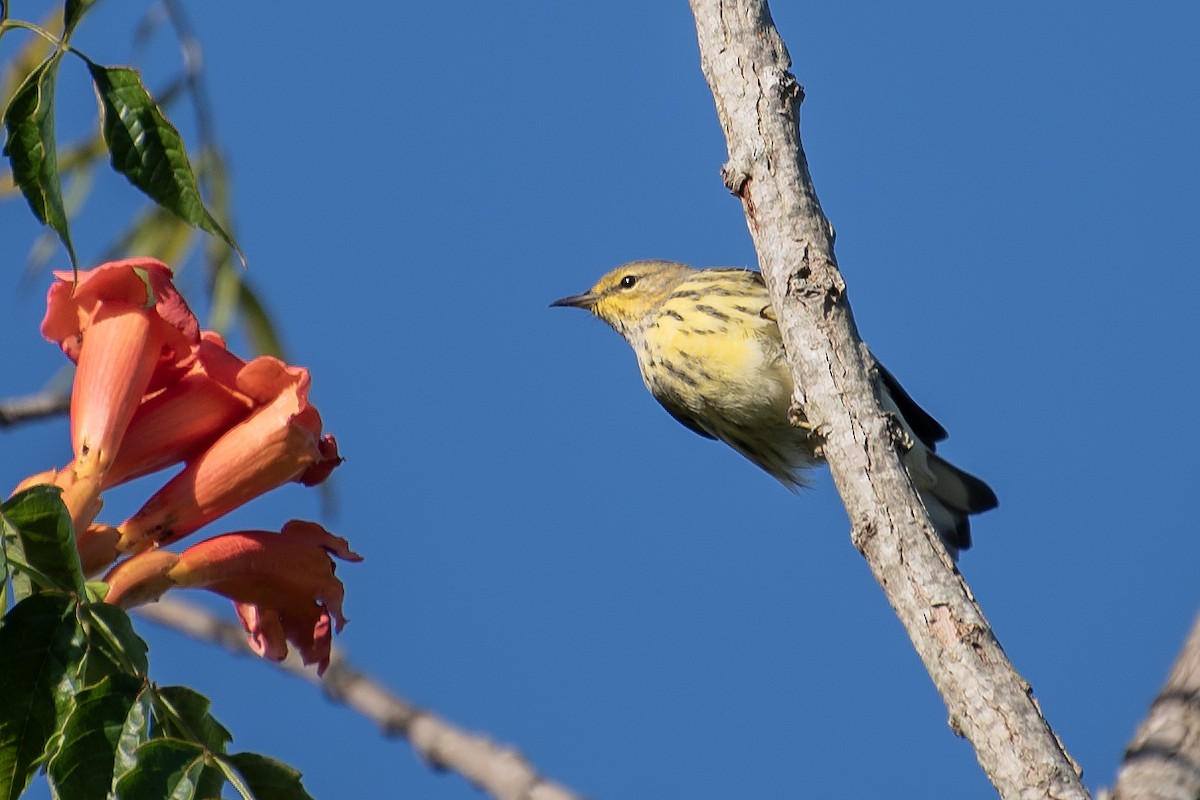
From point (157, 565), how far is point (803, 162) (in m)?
1.75

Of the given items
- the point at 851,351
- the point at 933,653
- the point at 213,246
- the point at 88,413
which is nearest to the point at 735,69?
the point at 851,351

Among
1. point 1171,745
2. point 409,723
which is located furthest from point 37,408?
point 1171,745

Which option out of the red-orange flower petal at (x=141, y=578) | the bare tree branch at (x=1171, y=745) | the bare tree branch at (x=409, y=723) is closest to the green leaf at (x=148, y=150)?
the red-orange flower petal at (x=141, y=578)

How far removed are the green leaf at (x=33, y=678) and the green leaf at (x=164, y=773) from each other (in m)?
0.16

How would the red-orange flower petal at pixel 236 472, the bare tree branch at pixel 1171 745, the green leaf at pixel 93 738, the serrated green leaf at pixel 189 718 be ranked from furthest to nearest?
1. the bare tree branch at pixel 1171 745
2. the red-orange flower petal at pixel 236 472
3. the serrated green leaf at pixel 189 718
4. the green leaf at pixel 93 738

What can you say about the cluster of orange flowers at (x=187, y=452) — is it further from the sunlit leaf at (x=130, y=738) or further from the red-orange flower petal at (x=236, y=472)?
the sunlit leaf at (x=130, y=738)

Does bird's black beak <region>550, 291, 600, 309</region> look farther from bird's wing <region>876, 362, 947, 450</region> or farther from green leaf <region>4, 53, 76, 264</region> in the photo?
green leaf <region>4, 53, 76, 264</region>

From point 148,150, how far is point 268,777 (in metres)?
0.99

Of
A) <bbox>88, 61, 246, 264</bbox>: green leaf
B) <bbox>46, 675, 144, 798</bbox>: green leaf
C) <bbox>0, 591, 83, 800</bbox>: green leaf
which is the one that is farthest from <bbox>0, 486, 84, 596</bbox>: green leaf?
<bbox>88, 61, 246, 264</bbox>: green leaf

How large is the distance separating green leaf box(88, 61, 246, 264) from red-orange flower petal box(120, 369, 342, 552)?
0.43 meters

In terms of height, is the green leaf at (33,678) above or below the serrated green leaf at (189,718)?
below

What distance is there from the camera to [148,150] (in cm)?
224

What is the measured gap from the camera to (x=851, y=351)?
10.8 ft

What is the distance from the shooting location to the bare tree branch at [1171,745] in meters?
3.21
